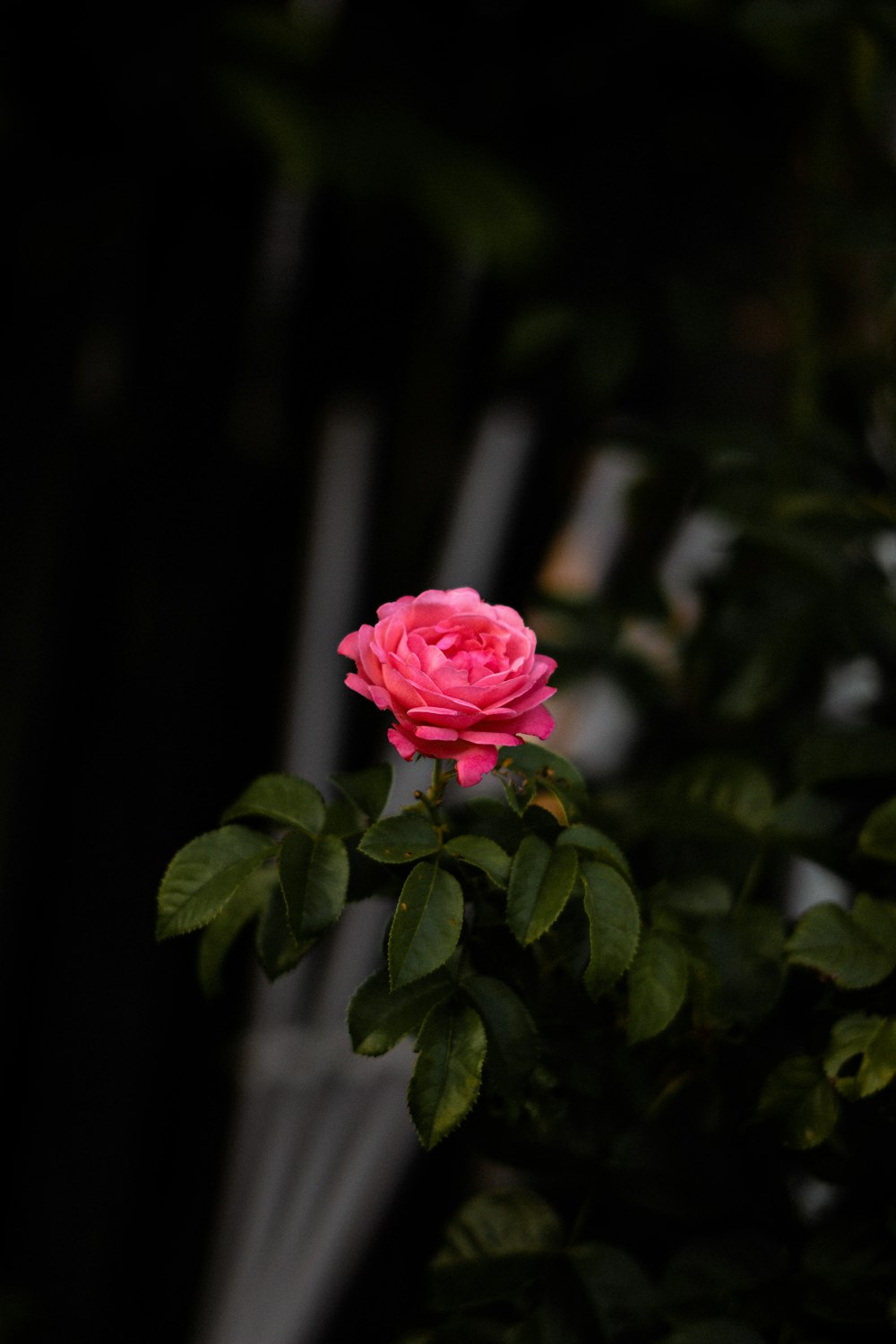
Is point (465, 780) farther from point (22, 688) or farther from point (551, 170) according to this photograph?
point (551, 170)

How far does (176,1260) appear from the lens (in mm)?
1444

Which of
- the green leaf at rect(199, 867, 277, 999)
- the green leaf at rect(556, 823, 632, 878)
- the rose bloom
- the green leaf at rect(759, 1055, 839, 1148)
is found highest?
the rose bloom

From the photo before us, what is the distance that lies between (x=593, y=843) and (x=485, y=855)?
6 centimetres

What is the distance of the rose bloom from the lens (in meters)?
0.51

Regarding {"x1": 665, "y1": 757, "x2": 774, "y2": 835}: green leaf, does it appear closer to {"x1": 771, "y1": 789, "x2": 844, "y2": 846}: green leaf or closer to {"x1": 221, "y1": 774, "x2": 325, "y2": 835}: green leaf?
{"x1": 771, "y1": 789, "x2": 844, "y2": 846}: green leaf

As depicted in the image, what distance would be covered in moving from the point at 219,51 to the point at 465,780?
1.52 m

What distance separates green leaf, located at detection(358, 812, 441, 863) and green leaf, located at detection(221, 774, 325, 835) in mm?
46

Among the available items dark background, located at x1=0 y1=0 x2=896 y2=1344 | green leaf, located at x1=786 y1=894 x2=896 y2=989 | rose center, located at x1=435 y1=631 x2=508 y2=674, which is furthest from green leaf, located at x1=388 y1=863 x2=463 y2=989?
dark background, located at x1=0 y1=0 x2=896 y2=1344

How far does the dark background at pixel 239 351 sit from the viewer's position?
155cm

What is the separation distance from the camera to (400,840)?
0.55 m

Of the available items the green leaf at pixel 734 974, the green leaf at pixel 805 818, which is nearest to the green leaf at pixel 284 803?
the green leaf at pixel 734 974

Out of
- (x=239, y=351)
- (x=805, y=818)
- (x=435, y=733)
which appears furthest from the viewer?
(x=239, y=351)

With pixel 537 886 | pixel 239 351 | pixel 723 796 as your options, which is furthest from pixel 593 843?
pixel 239 351

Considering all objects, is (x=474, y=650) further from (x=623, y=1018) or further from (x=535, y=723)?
(x=623, y=1018)
